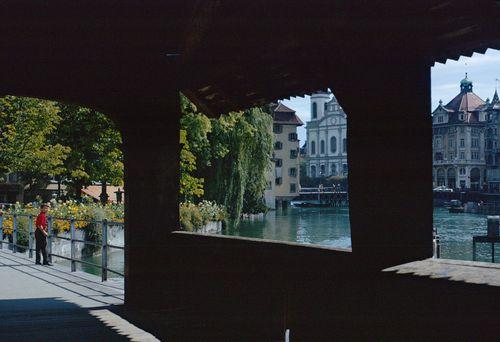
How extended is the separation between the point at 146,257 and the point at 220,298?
1.44 metres

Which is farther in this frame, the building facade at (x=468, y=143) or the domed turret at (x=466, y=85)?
the domed turret at (x=466, y=85)

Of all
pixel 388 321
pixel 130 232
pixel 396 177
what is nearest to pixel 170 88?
pixel 130 232

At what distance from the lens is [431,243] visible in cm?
436

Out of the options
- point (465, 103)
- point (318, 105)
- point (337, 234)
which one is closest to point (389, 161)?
point (337, 234)

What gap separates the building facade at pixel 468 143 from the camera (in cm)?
9412

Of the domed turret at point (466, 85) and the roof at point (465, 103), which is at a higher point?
the domed turret at point (466, 85)

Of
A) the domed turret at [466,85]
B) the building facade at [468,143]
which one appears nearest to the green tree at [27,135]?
the building facade at [468,143]

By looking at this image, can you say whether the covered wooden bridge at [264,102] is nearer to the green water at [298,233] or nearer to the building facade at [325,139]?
the green water at [298,233]

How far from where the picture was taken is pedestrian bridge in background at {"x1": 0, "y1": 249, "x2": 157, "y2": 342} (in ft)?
18.3

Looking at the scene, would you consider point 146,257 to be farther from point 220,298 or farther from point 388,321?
point 388,321

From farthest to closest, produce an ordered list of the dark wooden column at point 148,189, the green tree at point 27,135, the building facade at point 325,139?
1. the building facade at point 325,139
2. the green tree at point 27,135
3. the dark wooden column at point 148,189

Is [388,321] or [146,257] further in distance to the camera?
[146,257]

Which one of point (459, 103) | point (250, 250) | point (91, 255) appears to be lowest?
point (91, 255)

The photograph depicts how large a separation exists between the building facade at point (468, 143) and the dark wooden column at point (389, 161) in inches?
3652
